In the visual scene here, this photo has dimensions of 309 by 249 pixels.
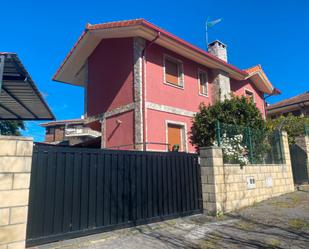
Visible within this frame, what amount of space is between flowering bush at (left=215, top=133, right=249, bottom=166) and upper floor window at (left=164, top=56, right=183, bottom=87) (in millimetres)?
4888

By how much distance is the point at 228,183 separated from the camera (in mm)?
7914

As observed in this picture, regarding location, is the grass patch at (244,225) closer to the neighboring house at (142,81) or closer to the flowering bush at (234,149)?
the flowering bush at (234,149)

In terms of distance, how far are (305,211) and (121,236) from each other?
17.9ft

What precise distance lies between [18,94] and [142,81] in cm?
488

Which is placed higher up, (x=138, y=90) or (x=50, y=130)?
(x=50, y=130)

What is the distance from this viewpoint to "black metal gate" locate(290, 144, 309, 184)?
482 inches

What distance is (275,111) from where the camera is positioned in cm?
2561

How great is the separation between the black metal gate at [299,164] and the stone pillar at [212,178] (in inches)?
262

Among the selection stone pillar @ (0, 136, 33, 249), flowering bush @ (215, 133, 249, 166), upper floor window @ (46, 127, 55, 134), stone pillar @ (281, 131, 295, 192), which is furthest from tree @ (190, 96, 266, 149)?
upper floor window @ (46, 127, 55, 134)

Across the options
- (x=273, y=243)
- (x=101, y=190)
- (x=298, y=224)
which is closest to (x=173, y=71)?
(x=101, y=190)

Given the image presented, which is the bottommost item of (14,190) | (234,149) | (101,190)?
(101,190)

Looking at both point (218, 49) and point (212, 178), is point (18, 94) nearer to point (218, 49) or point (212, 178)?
point (212, 178)

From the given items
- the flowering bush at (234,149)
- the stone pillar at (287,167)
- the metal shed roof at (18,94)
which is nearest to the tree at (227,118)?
the stone pillar at (287,167)

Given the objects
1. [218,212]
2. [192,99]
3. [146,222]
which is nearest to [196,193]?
[218,212]
